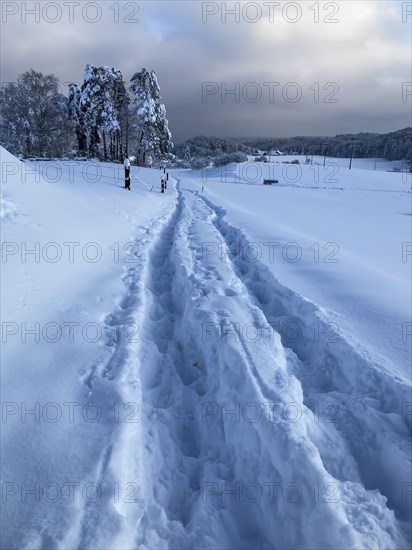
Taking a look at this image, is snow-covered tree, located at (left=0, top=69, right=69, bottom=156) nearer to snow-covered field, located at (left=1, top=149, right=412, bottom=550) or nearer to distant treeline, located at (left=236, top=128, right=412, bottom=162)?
snow-covered field, located at (left=1, top=149, right=412, bottom=550)

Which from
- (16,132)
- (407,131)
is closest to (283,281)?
(16,132)

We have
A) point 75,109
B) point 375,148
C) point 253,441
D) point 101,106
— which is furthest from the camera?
point 375,148

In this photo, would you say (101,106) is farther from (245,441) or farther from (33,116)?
(245,441)

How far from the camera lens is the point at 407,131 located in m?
134

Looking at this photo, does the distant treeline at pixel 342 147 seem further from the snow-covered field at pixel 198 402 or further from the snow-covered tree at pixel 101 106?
the snow-covered field at pixel 198 402

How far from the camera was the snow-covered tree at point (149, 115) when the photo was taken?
1534 inches

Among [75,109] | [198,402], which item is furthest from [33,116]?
[198,402]

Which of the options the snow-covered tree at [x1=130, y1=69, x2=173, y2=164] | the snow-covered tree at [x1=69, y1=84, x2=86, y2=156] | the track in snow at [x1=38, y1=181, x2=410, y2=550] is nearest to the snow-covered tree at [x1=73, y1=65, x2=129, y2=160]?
the snow-covered tree at [x1=69, y1=84, x2=86, y2=156]

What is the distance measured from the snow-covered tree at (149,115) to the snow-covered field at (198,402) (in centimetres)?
3772

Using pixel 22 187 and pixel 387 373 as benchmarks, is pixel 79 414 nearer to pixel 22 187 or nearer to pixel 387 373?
pixel 387 373

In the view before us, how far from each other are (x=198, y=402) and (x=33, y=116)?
3798cm

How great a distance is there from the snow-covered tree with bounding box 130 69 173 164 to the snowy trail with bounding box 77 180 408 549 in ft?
133

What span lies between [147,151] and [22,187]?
3917 cm

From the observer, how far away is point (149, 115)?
39750 millimetres
